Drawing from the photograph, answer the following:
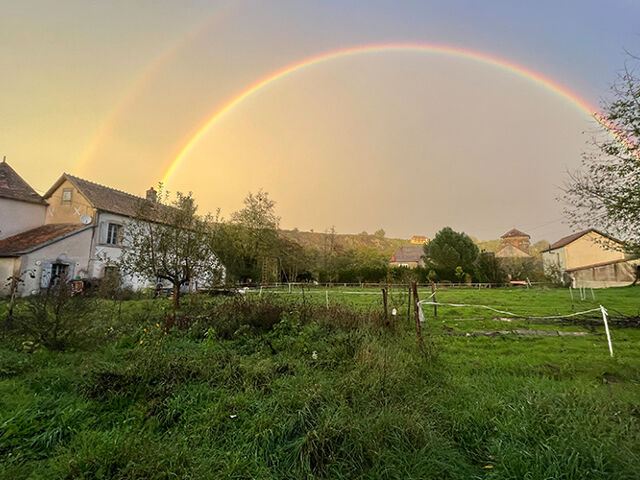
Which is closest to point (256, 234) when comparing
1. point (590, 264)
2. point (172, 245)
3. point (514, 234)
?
point (172, 245)

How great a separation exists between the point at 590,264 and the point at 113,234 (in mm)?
46058

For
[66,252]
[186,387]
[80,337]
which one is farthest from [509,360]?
[66,252]

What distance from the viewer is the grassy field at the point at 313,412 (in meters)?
2.32

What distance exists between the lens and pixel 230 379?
12.7 ft

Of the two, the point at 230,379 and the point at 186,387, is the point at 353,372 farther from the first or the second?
the point at 186,387

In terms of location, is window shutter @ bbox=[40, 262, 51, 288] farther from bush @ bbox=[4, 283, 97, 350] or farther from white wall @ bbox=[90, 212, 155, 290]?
bush @ bbox=[4, 283, 97, 350]

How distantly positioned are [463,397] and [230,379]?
2889 mm

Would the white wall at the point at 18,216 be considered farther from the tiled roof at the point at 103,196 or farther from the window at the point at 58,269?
the window at the point at 58,269

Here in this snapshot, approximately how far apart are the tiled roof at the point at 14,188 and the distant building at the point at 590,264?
38.8 meters

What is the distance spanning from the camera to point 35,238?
18141 millimetres

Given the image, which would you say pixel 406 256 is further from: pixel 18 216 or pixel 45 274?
pixel 18 216

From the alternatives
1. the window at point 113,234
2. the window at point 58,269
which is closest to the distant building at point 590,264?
the window at point 113,234

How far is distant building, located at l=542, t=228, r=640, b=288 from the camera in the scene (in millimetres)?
26703

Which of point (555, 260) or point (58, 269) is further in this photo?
point (555, 260)
